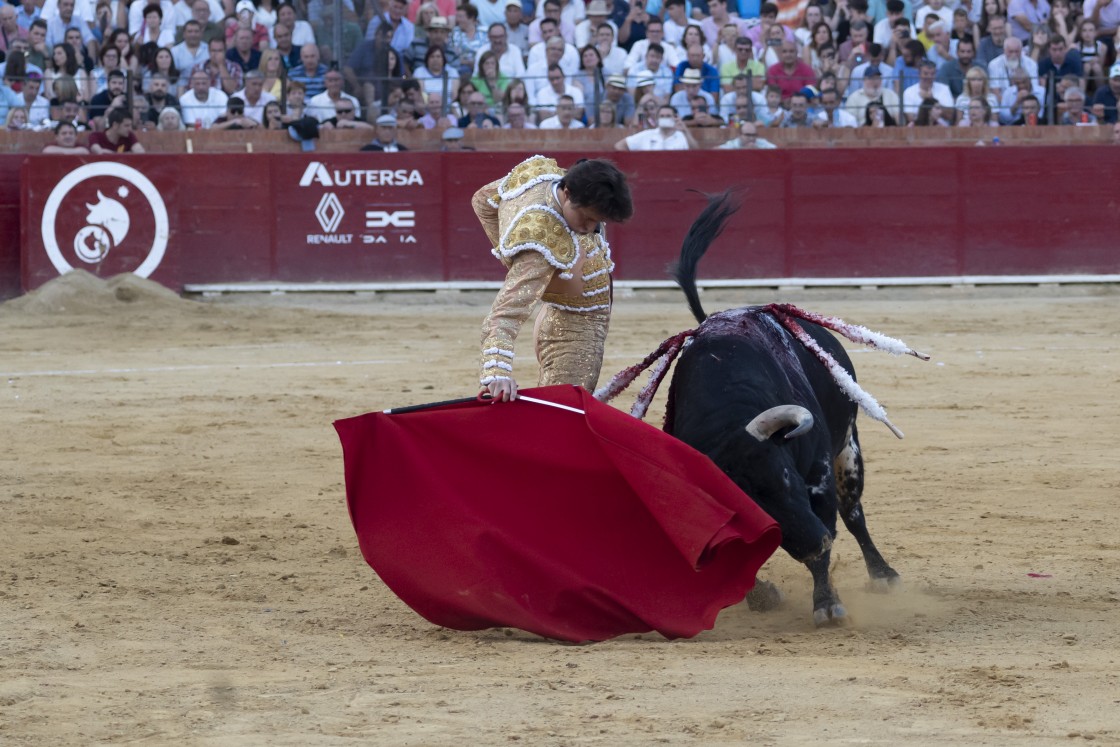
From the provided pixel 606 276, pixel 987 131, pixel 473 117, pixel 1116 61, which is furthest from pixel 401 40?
pixel 606 276

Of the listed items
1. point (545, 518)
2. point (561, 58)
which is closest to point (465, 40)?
point (561, 58)

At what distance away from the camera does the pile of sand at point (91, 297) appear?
1016cm

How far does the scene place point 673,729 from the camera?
2.67 meters

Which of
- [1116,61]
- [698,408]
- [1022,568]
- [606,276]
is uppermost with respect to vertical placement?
[1116,61]

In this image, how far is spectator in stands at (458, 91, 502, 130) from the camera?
11.3m

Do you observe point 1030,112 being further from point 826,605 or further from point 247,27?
point 826,605

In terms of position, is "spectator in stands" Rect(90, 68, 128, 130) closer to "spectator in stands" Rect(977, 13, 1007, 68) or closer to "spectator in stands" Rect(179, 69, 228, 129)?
"spectator in stands" Rect(179, 69, 228, 129)

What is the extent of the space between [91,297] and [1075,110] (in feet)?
23.2

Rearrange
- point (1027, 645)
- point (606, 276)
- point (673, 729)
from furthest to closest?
point (606, 276) → point (1027, 645) → point (673, 729)

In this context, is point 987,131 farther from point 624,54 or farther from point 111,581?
point 111,581

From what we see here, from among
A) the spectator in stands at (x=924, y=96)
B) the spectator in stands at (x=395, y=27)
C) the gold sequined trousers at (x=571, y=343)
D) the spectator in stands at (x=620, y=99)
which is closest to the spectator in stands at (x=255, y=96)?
the spectator in stands at (x=395, y=27)

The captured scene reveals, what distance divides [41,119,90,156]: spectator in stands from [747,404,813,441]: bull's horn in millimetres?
8487

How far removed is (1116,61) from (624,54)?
3.59 meters

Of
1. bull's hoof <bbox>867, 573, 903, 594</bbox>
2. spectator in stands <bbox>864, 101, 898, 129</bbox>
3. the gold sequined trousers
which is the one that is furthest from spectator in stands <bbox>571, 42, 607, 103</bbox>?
bull's hoof <bbox>867, 573, 903, 594</bbox>
